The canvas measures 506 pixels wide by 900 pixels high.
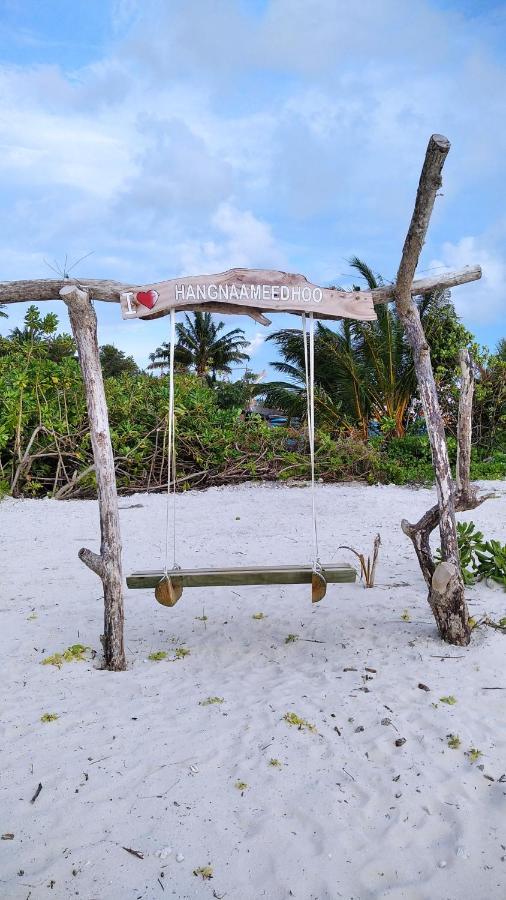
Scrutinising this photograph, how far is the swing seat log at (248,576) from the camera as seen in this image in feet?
12.4

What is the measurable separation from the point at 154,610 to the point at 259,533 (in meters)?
2.73

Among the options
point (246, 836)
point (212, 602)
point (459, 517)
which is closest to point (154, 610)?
point (212, 602)

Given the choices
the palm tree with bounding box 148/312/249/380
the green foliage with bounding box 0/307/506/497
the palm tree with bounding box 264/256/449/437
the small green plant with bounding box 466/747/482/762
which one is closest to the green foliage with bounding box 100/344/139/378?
the palm tree with bounding box 148/312/249/380

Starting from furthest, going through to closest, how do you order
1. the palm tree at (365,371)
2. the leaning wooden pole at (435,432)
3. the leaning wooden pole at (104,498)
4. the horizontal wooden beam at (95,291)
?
1. the palm tree at (365,371)
2. the horizontal wooden beam at (95,291)
3. the leaning wooden pole at (104,498)
4. the leaning wooden pole at (435,432)

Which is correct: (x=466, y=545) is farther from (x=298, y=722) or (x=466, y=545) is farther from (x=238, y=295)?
(x=238, y=295)

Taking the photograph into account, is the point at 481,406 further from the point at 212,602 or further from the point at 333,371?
the point at 212,602

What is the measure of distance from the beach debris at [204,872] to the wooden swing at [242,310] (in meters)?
1.63

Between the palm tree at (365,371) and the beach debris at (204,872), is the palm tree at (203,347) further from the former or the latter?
the beach debris at (204,872)

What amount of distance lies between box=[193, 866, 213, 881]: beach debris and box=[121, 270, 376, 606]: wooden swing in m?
1.63

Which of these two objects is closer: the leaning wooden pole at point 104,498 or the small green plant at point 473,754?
the small green plant at point 473,754

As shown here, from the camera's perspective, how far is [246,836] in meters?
2.46

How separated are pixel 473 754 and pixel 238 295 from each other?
2807 mm

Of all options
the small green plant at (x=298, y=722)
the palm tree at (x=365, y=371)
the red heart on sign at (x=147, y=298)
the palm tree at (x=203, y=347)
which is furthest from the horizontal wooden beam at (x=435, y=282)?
the palm tree at (x=203, y=347)

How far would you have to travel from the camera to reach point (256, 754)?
297 cm
